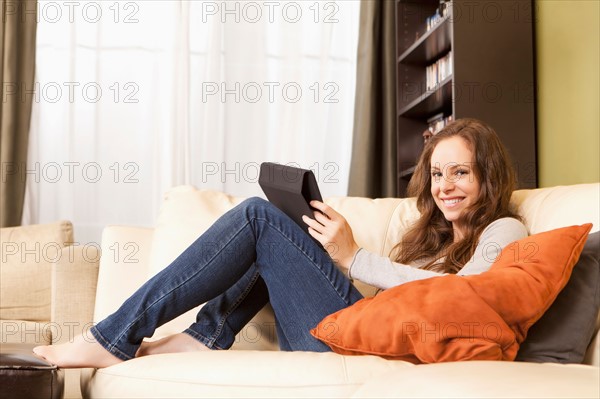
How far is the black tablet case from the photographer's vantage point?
168 cm

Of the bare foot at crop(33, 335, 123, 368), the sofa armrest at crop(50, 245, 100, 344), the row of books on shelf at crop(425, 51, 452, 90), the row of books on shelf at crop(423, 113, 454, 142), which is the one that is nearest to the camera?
the bare foot at crop(33, 335, 123, 368)

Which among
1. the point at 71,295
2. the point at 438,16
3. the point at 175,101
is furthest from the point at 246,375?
the point at 175,101

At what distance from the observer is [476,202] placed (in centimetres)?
183

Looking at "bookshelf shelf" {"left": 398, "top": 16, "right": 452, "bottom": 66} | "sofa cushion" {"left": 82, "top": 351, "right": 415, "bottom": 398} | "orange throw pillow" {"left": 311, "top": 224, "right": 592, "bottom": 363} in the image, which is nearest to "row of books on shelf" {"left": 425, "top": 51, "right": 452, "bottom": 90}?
"bookshelf shelf" {"left": 398, "top": 16, "right": 452, "bottom": 66}

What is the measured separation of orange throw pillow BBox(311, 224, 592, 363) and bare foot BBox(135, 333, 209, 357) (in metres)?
0.41

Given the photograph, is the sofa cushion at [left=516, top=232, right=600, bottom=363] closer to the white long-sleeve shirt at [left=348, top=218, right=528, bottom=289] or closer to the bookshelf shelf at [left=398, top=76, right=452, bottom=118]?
the white long-sleeve shirt at [left=348, top=218, right=528, bottom=289]

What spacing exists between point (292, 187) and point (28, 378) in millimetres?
694

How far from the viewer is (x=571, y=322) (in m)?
1.46

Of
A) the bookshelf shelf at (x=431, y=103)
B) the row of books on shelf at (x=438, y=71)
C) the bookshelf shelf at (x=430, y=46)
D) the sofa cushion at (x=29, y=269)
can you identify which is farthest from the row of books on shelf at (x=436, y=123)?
the sofa cushion at (x=29, y=269)

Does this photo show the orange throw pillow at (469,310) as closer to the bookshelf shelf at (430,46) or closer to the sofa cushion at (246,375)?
the sofa cushion at (246,375)

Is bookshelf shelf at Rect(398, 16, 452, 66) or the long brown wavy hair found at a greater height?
bookshelf shelf at Rect(398, 16, 452, 66)

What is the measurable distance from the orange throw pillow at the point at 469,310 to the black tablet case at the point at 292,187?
1.10ft

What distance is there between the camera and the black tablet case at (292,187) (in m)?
1.68

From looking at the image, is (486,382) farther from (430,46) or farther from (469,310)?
(430,46)
